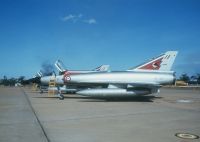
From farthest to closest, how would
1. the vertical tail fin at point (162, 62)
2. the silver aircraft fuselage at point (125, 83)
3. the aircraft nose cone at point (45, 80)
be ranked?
the aircraft nose cone at point (45, 80)
the vertical tail fin at point (162, 62)
the silver aircraft fuselage at point (125, 83)

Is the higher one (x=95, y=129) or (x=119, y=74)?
(x=119, y=74)

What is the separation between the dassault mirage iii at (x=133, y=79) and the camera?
20.0 m

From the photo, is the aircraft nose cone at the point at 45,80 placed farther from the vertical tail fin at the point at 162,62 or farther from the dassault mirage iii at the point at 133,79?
the vertical tail fin at the point at 162,62

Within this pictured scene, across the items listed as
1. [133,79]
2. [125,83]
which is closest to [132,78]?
[133,79]

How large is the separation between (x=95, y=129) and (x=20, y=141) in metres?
2.44

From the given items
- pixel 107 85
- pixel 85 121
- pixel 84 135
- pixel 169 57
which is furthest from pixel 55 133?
pixel 169 57

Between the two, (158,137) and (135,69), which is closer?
(158,137)

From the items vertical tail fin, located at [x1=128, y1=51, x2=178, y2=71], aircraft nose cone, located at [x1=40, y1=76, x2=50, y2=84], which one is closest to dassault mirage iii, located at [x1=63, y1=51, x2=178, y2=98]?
vertical tail fin, located at [x1=128, y1=51, x2=178, y2=71]

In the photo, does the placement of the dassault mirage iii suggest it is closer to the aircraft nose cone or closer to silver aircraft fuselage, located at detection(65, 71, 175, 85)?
silver aircraft fuselage, located at detection(65, 71, 175, 85)

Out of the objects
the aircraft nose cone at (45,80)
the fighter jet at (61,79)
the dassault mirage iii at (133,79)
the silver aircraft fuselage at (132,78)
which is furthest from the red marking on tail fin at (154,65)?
the aircraft nose cone at (45,80)

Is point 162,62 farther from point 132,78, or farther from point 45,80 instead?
point 45,80

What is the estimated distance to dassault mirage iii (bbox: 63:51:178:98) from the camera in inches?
786

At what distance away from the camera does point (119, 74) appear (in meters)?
21.1

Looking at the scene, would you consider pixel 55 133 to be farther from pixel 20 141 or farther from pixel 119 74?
pixel 119 74
